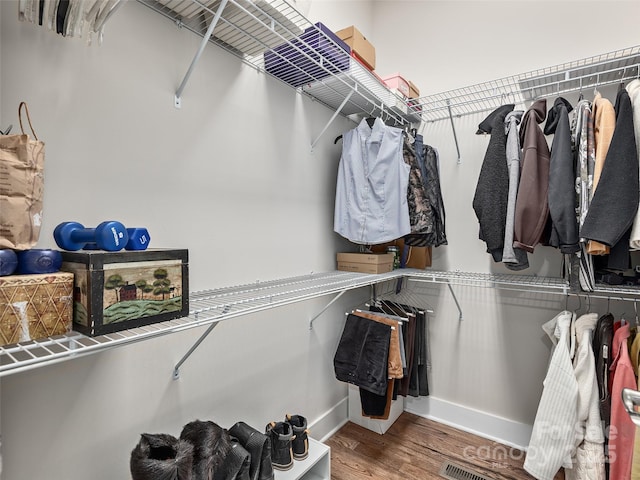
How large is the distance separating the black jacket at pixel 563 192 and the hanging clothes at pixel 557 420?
44 centimetres

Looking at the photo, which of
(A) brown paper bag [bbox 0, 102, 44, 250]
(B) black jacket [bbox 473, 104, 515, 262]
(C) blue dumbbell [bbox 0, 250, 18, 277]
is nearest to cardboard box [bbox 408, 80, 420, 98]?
(B) black jacket [bbox 473, 104, 515, 262]

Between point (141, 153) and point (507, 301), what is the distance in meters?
2.07

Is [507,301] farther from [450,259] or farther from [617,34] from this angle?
[617,34]

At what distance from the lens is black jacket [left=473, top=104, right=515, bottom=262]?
1545mm

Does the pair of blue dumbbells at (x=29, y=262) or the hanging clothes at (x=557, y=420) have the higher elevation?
the pair of blue dumbbells at (x=29, y=262)

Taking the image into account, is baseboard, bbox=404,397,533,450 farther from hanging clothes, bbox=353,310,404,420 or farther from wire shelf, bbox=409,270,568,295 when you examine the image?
wire shelf, bbox=409,270,568,295

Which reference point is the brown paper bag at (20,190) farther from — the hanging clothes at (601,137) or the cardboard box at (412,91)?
the cardboard box at (412,91)

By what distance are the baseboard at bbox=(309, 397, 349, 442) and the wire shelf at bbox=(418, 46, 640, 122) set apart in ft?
6.30

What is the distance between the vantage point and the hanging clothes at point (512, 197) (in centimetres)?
147

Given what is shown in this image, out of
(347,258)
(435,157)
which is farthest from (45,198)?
(435,157)

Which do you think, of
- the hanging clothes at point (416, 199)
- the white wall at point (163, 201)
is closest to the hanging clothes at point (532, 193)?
the hanging clothes at point (416, 199)

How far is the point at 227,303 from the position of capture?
3.39 feet

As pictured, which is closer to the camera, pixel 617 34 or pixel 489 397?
pixel 617 34

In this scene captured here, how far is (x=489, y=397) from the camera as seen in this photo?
205 centimetres
